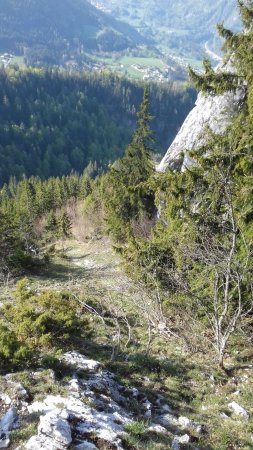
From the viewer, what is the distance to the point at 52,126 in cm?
16800

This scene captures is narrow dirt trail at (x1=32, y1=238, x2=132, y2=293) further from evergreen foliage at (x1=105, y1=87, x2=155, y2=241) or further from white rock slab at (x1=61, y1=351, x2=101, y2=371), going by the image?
white rock slab at (x1=61, y1=351, x2=101, y2=371)

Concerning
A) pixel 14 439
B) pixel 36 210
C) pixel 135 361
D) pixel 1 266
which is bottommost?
pixel 36 210

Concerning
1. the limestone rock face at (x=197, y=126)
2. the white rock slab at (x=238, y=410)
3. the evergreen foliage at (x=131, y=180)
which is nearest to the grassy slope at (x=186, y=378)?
the white rock slab at (x=238, y=410)

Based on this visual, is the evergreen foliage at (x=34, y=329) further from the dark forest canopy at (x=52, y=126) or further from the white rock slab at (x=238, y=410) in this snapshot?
the dark forest canopy at (x=52, y=126)

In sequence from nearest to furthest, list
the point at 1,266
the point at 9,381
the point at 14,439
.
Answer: the point at 14,439 < the point at 9,381 < the point at 1,266

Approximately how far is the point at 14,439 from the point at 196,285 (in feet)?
21.0

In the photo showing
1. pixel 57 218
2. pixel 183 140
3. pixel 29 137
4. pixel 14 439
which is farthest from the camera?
pixel 29 137

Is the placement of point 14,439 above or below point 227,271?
below

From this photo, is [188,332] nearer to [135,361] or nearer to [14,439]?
[135,361]

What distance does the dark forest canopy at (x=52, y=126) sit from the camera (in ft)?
476

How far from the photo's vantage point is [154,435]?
23.1 feet

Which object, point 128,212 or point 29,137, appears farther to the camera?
point 29,137

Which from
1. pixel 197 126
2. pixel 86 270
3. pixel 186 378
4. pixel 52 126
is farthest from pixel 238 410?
pixel 52 126

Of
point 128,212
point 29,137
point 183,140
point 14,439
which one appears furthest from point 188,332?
point 29,137
